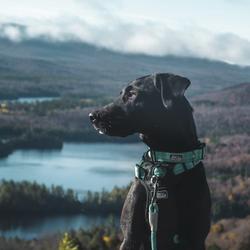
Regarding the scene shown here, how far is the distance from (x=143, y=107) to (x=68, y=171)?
6049 cm

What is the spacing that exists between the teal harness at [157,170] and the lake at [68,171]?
40663mm

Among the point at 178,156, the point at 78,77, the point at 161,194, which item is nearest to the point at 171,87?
the point at 178,156

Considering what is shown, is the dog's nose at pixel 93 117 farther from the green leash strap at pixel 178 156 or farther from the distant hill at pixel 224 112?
the distant hill at pixel 224 112

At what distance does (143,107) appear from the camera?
3.47m

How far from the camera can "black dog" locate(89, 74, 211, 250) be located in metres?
3.39

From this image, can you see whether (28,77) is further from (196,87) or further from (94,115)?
(94,115)

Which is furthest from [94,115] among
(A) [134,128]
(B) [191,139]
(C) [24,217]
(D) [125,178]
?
(D) [125,178]

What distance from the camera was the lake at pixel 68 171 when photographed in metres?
47.0

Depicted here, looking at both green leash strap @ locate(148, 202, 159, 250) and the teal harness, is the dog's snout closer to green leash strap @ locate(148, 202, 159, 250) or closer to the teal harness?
the teal harness

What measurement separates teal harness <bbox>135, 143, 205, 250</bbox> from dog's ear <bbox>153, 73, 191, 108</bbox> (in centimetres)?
23

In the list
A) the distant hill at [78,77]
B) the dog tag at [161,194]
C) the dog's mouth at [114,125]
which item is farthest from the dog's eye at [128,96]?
the distant hill at [78,77]

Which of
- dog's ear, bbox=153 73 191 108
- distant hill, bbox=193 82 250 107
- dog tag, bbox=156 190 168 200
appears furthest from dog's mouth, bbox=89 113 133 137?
distant hill, bbox=193 82 250 107

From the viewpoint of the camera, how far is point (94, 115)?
11.4 feet

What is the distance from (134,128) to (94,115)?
Answer: 0.19m
